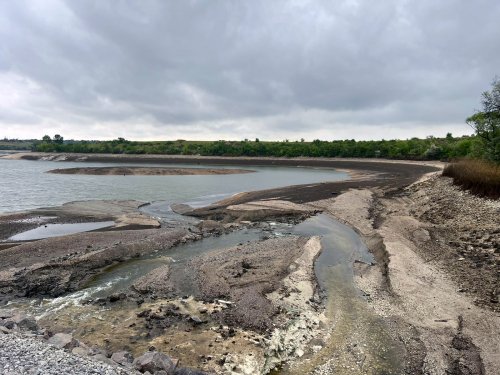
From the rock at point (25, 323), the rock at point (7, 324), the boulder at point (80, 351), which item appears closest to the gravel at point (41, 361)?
the boulder at point (80, 351)

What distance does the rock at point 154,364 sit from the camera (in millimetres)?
8711

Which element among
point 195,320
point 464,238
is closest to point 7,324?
point 195,320

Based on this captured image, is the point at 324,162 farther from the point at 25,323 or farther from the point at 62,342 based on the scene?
the point at 62,342

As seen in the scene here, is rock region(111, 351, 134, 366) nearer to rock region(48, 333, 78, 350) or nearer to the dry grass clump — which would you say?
rock region(48, 333, 78, 350)

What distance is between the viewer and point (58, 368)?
7582mm

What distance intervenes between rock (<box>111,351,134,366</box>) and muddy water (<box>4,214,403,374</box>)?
1.12 m

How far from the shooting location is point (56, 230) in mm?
26906

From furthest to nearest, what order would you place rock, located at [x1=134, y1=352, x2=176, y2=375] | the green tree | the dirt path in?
1. the green tree
2. the dirt path
3. rock, located at [x1=134, y1=352, x2=176, y2=375]

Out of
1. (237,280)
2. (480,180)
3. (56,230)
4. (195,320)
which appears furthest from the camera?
(480,180)

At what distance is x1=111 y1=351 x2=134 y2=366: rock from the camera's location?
9.01 meters

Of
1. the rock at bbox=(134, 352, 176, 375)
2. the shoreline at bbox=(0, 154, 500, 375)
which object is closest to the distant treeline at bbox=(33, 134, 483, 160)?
the shoreline at bbox=(0, 154, 500, 375)

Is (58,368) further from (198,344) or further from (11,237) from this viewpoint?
(11,237)

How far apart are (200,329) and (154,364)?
10.8ft

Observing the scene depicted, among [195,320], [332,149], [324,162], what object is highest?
[332,149]
